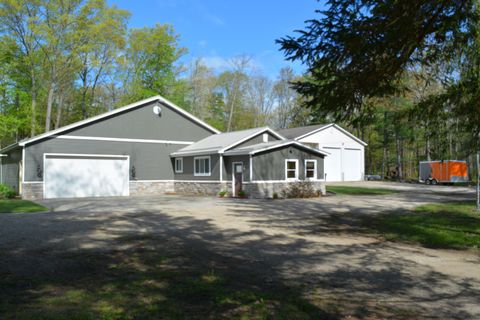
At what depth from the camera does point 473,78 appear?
866 cm

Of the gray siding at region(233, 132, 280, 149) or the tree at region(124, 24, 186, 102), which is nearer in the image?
the gray siding at region(233, 132, 280, 149)

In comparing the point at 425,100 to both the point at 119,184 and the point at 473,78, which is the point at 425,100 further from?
the point at 119,184

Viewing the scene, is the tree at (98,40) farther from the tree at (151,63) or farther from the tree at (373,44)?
the tree at (373,44)

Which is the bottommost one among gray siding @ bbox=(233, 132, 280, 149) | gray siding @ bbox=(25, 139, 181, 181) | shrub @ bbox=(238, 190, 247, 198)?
shrub @ bbox=(238, 190, 247, 198)

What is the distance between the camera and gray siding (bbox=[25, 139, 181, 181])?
20984 millimetres

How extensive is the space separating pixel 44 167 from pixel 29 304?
19167 mm

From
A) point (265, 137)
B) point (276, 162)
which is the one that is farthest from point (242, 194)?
point (265, 137)

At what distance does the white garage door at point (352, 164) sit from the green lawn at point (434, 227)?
2272 centimetres

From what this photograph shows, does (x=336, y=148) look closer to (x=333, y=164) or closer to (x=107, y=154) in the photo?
(x=333, y=164)

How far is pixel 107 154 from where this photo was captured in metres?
23.5

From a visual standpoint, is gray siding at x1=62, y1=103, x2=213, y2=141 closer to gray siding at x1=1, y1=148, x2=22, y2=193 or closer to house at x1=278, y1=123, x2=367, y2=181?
gray siding at x1=1, y1=148, x2=22, y2=193

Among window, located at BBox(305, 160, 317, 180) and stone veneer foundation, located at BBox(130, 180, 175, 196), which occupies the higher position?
window, located at BBox(305, 160, 317, 180)

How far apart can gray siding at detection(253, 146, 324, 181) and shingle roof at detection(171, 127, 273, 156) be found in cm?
233

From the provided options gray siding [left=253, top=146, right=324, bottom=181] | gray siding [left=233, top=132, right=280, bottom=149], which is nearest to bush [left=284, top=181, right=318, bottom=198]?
gray siding [left=253, top=146, right=324, bottom=181]
